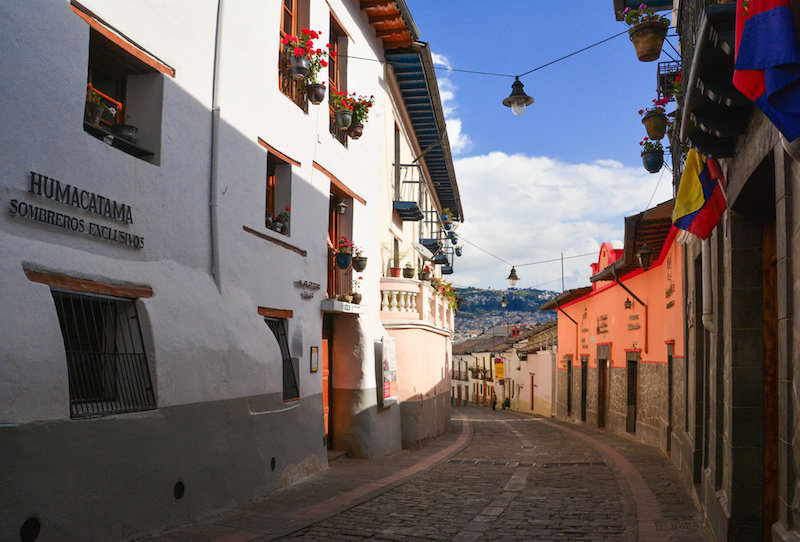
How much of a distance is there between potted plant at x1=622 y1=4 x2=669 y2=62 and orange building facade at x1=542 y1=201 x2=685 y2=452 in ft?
14.0

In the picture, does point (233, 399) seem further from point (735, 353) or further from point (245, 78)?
point (735, 353)

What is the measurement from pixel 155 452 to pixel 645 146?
8.52m

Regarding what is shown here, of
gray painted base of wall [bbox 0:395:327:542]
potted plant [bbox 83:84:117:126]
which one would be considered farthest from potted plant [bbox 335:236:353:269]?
potted plant [bbox 83:84:117:126]

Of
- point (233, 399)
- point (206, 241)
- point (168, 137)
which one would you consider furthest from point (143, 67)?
point (233, 399)

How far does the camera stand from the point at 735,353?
654 cm

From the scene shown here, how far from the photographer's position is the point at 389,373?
14797 mm

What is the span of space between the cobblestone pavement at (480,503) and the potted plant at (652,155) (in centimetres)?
494

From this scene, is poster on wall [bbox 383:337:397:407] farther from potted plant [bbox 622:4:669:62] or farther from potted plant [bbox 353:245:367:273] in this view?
potted plant [bbox 622:4:669:62]

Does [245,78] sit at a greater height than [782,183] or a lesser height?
greater

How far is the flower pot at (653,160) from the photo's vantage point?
36.8 feet

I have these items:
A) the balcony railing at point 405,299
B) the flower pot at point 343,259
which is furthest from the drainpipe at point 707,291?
the balcony railing at point 405,299

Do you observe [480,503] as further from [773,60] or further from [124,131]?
[773,60]

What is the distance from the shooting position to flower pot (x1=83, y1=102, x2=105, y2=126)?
269 inches

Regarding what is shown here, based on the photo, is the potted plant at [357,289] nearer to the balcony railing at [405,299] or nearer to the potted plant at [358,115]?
the balcony railing at [405,299]
